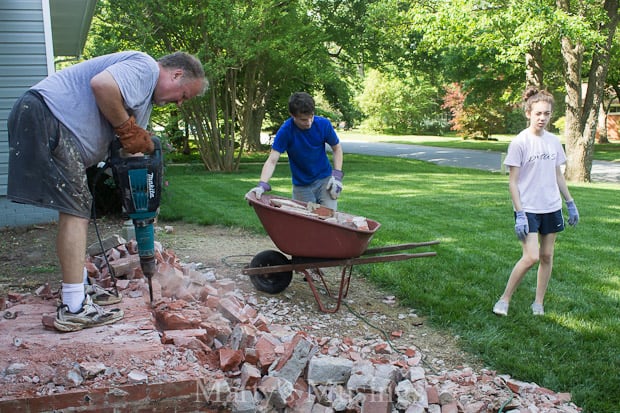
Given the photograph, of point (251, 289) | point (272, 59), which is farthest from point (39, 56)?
point (272, 59)

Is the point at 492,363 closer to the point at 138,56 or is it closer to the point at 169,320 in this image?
the point at 169,320

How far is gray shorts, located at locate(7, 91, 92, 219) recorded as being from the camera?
8.63ft

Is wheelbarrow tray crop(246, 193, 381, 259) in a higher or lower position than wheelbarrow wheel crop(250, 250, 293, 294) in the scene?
higher

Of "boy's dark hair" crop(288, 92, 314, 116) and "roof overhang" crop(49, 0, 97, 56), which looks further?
"roof overhang" crop(49, 0, 97, 56)

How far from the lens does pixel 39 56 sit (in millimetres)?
6820

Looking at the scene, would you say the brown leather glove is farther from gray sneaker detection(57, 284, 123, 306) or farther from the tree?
the tree

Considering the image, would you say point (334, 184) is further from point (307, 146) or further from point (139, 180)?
point (139, 180)

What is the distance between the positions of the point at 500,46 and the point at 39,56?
410 inches

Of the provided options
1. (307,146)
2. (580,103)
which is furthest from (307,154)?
(580,103)

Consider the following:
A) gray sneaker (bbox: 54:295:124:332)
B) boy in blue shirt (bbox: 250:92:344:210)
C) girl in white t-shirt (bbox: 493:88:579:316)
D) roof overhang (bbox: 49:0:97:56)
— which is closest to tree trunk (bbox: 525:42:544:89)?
roof overhang (bbox: 49:0:97:56)

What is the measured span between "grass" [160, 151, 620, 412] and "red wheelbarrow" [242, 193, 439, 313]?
1.92 feet

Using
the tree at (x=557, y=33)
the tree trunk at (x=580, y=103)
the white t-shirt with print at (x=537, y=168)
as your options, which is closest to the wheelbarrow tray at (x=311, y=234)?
the white t-shirt with print at (x=537, y=168)

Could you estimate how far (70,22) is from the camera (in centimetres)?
1103

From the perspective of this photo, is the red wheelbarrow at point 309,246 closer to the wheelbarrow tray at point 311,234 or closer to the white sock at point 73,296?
the wheelbarrow tray at point 311,234
